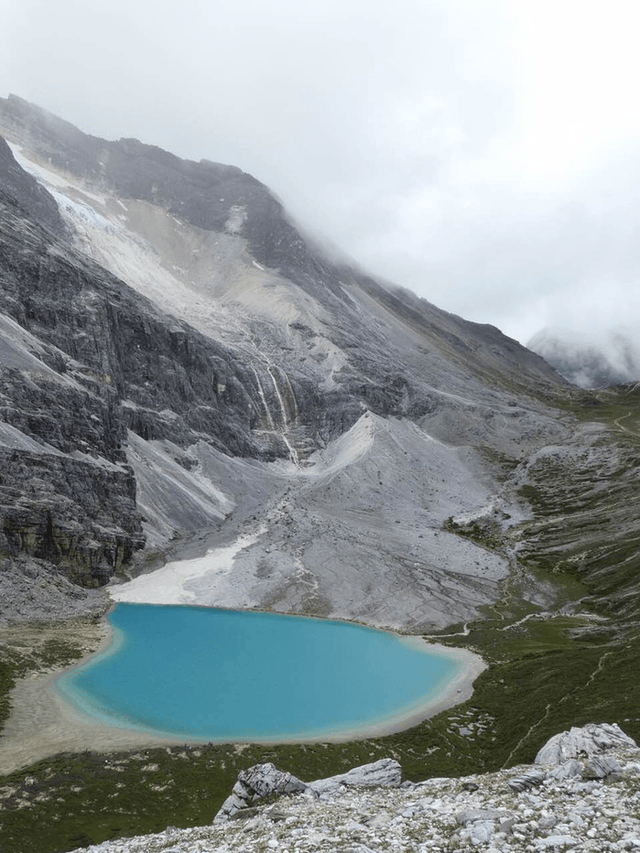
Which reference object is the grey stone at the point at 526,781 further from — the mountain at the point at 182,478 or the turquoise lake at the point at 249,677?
the mountain at the point at 182,478

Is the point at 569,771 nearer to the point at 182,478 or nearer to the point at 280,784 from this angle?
the point at 280,784

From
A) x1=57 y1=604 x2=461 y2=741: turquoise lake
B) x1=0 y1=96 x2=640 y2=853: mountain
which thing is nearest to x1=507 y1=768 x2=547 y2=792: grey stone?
x1=0 y1=96 x2=640 y2=853: mountain

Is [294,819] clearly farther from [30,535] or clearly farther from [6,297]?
[6,297]

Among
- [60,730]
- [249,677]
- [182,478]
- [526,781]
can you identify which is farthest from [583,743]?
[182,478]

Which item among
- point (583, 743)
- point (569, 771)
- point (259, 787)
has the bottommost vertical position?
point (259, 787)

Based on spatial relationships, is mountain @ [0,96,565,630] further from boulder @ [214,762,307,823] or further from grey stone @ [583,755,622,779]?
grey stone @ [583,755,622,779]
